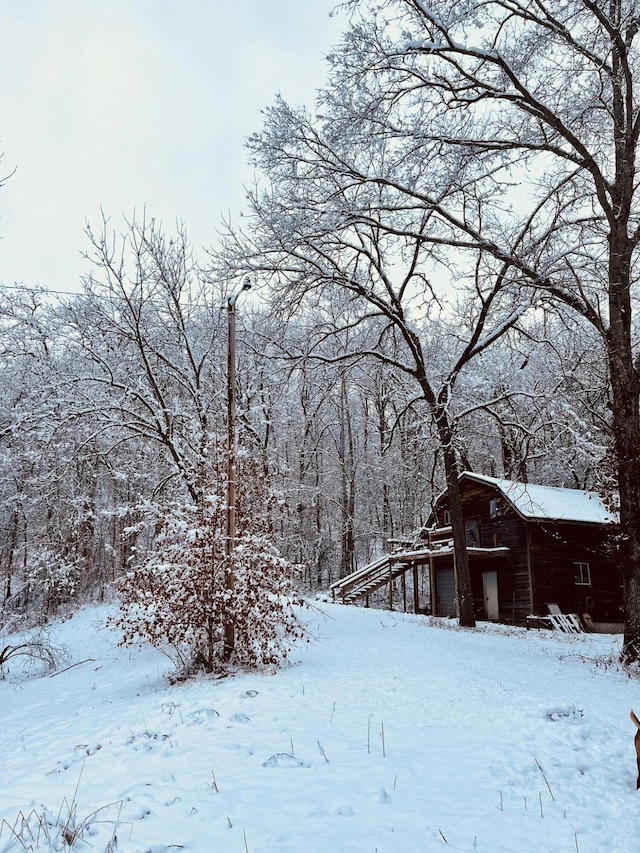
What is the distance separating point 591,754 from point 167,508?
7806 millimetres

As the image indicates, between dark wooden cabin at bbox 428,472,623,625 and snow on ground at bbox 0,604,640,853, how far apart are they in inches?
474

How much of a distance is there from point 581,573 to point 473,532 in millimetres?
4505

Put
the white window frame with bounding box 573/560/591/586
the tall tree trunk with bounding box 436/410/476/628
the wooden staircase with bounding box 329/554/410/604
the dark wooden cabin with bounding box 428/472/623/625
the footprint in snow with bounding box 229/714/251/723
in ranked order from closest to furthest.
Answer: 1. the footprint in snow with bounding box 229/714/251/723
2. the tall tree trunk with bounding box 436/410/476/628
3. the dark wooden cabin with bounding box 428/472/623/625
4. the white window frame with bounding box 573/560/591/586
5. the wooden staircase with bounding box 329/554/410/604

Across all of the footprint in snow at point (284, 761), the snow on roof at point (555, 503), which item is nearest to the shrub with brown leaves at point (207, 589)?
the footprint in snow at point (284, 761)

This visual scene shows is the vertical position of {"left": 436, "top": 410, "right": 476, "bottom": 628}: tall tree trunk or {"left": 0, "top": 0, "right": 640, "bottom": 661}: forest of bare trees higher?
{"left": 0, "top": 0, "right": 640, "bottom": 661}: forest of bare trees

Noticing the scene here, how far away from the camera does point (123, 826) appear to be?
4484mm

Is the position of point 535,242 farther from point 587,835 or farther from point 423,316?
point 587,835

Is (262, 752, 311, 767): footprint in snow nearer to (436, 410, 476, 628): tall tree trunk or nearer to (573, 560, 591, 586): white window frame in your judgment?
(436, 410, 476, 628): tall tree trunk

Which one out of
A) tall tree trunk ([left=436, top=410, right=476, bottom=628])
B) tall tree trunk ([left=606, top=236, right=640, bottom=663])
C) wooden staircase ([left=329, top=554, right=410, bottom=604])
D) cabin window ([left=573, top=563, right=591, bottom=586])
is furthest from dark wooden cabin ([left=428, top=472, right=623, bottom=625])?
tall tree trunk ([left=606, top=236, right=640, bottom=663])

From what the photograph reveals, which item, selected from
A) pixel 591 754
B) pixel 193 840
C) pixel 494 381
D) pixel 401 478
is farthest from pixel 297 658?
pixel 401 478

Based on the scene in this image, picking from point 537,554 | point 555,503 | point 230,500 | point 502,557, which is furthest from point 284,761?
point 502,557

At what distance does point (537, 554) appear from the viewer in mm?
22703

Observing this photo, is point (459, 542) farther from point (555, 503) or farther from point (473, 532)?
point (473, 532)

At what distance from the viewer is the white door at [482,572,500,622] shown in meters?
24.6
